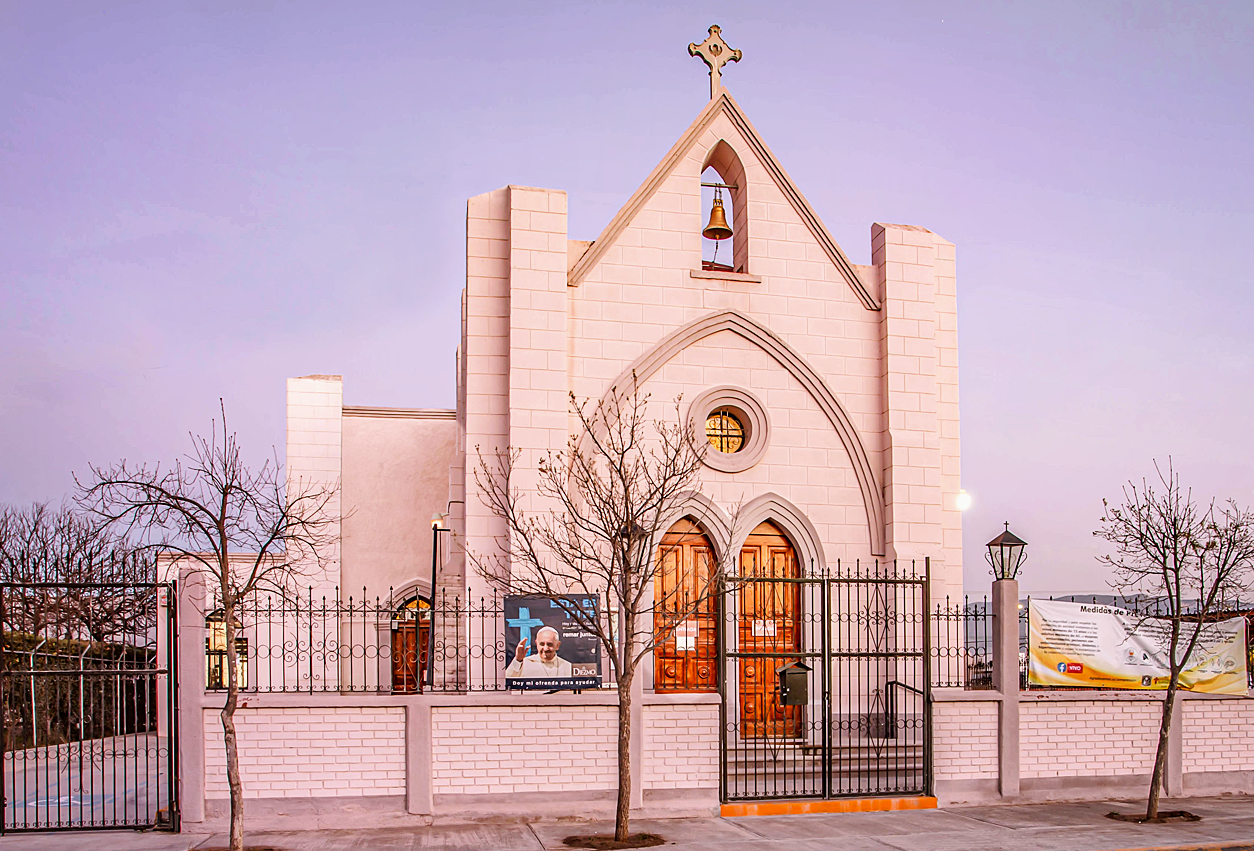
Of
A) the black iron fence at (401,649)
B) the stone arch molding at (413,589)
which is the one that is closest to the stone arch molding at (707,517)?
the black iron fence at (401,649)

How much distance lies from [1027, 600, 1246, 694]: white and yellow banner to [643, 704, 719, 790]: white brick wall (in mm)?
4429

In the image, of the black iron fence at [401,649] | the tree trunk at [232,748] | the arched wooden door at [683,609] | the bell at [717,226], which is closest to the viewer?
the tree trunk at [232,748]

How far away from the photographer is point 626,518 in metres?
11.6

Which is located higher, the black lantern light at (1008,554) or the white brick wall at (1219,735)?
the black lantern light at (1008,554)

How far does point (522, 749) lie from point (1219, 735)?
927cm

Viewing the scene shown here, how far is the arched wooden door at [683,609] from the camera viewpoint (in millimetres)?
14797

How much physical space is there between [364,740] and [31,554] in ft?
81.4

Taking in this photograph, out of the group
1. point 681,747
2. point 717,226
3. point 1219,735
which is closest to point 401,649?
point 681,747

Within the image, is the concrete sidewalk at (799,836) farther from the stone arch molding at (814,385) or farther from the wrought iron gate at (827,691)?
the stone arch molding at (814,385)

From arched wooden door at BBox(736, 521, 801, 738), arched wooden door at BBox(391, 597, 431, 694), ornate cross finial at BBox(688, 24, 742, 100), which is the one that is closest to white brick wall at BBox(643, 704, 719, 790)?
arched wooden door at BBox(736, 521, 801, 738)

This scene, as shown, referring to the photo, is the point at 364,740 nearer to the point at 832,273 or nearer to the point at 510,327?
the point at 510,327

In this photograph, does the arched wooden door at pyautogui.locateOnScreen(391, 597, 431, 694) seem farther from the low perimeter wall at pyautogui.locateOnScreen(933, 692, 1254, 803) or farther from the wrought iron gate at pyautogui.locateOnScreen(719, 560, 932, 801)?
the low perimeter wall at pyautogui.locateOnScreen(933, 692, 1254, 803)

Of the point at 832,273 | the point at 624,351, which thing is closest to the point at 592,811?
the point at 624,351

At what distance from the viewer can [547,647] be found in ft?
42.1
